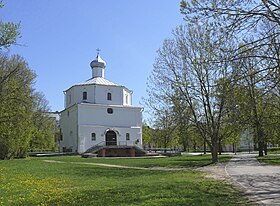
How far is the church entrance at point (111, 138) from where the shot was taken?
5362 centimetres

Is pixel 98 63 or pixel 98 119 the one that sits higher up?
pixel 98 63

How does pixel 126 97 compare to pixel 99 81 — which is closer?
pixel 99 81

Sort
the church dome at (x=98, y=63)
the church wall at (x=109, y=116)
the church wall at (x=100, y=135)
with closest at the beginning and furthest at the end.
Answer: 1. the church wall at (x=100, y=135)
2. the church wall at (x=109, y=116)
3. the church dome at (x=98, y=63)

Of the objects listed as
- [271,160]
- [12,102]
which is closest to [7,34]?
[12,102]

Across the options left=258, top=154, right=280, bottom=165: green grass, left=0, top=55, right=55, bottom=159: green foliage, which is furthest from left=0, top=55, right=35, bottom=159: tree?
left=258, top=154, right=280, bottom=165: green grass

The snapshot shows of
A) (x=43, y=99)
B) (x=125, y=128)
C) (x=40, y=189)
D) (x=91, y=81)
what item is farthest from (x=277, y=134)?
(x=43, y=99)

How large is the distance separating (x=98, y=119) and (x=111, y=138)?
142 inches

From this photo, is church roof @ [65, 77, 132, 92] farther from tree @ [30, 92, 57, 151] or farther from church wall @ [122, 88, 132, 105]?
tree @ [30, 92, 57, 151]

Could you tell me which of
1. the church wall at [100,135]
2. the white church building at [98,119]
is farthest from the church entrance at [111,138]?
the church wall at [100,135]

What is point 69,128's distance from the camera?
56125 mm

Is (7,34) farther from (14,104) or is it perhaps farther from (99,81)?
(99,81)

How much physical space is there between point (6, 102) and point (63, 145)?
95.6 ft

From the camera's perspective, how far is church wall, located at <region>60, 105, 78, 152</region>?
174 ft

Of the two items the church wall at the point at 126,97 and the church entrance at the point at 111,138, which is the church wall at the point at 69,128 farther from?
the church wall at the point at 126,97
